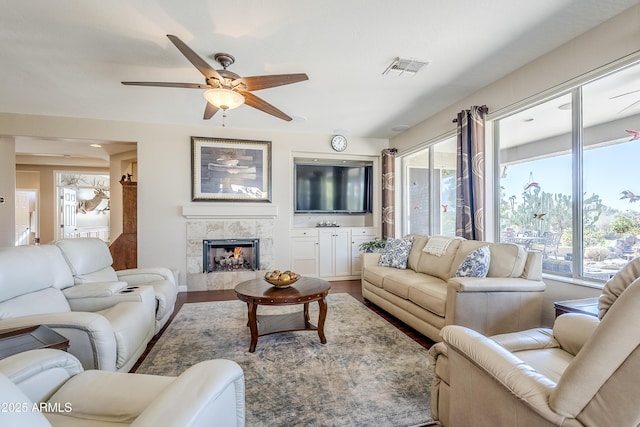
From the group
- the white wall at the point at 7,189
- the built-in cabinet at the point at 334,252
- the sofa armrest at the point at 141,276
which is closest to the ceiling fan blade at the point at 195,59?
the sofa armrest at the point at 141,276

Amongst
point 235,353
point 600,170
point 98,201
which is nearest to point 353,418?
point 235,353

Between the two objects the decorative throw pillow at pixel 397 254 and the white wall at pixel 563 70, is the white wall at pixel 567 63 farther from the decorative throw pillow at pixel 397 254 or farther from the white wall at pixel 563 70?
the decorative throw pillow at pixel 397 254

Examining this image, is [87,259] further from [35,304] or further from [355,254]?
[355,254]

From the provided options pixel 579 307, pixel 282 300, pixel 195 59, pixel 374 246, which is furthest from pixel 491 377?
pixel 374 246

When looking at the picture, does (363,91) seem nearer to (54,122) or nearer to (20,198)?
(54,122)

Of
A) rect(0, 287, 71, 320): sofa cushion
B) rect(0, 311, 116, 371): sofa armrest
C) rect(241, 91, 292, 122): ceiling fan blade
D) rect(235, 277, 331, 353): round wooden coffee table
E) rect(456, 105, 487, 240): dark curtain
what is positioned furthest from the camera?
rect(456, 105, 487, 240): dark curtain

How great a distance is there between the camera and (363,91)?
11.1 ft

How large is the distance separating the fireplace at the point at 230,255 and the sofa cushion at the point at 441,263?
8.94ft

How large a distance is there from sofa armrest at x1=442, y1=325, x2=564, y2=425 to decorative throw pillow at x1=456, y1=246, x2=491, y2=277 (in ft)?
4.69

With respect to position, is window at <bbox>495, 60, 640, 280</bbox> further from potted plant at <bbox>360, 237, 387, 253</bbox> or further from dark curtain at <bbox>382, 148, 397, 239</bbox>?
dark curtain at <bbox>382, 148, 397, 239</bbox>

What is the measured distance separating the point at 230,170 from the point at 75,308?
117 inches

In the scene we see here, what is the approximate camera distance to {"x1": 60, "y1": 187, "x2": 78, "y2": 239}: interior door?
7.41m

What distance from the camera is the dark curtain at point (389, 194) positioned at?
5207 mm

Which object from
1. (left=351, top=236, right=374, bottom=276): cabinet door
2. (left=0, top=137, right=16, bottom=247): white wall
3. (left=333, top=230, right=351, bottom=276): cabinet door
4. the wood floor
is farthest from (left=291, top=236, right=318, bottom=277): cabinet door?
(left=0, top=137, right=16, bottom=247): white wall
